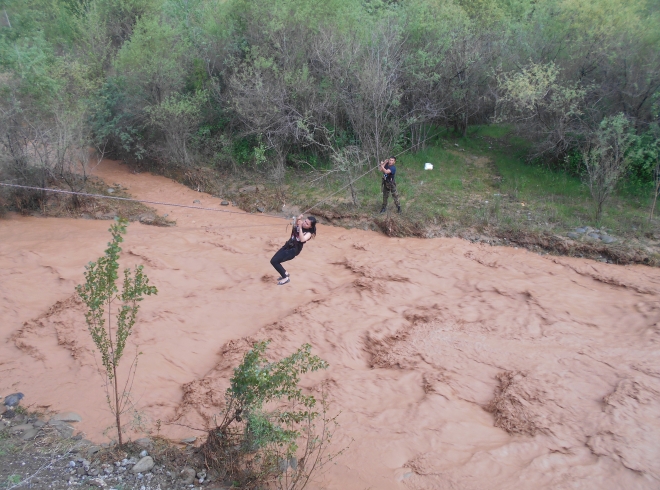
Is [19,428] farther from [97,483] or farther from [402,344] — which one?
[402,344]

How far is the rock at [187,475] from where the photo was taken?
5988 millimetres

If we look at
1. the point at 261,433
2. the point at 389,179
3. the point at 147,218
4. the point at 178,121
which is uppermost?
the point at 178,121

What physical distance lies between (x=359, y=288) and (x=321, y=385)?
322 cm

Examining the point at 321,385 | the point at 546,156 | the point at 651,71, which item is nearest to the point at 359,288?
the point at 321,385

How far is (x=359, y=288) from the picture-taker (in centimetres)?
1088

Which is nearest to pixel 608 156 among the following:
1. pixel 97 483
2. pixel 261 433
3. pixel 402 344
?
pixel 402 344

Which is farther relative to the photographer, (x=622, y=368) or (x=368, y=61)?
(x=368, y=61)

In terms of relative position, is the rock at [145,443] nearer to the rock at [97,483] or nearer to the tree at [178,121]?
the rock at [97,483]

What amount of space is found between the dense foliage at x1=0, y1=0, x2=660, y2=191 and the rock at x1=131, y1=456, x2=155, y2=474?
35.2 ft

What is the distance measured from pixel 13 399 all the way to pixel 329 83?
1280cm

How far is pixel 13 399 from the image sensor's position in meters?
7.45

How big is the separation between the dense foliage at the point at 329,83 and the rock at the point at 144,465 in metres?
10.7

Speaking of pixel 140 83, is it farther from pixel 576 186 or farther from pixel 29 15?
pixel 576 186

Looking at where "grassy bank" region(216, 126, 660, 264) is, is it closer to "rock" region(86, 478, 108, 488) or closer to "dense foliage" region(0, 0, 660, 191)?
"dense foliage" region(0, 0, 660, 191)
